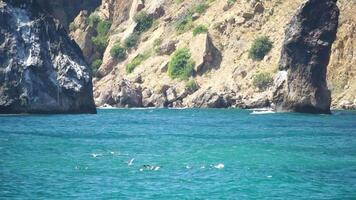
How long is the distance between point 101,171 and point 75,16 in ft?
429

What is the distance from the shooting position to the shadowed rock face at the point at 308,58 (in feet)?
353

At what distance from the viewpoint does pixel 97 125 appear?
85.2 m

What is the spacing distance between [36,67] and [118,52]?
6031 cm

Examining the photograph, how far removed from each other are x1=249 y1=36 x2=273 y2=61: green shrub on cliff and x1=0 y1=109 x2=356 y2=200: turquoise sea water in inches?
1845

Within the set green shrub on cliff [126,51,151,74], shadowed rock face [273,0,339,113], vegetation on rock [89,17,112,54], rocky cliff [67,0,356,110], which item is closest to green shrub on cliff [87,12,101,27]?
rocky cliff [67,0,356,110]

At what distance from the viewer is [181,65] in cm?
14150

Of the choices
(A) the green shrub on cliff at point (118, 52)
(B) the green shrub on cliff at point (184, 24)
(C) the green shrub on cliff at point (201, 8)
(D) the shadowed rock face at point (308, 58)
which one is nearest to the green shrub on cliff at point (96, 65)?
(A) the green shrub on cliff at point (118, 52)

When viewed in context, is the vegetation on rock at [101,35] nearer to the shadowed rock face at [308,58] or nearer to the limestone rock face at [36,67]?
the limestone rock face at [36,67]

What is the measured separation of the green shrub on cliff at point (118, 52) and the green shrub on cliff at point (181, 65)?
16.9m

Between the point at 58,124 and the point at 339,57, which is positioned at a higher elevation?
the point at 339,57

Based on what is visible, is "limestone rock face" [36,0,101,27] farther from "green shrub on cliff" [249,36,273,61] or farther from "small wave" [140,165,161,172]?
"small wave" [140,165,161,172]

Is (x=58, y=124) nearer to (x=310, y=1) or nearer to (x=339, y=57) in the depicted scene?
(x=310, y=1)

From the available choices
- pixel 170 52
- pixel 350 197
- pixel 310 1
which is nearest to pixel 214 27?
pixel 170 52

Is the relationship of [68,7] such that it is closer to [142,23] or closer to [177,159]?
[142,23]
